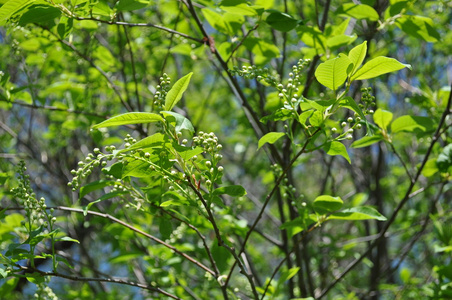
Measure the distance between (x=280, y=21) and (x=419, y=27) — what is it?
2.45 feet

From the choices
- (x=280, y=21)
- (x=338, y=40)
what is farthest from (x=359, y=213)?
(x=280, y=21)

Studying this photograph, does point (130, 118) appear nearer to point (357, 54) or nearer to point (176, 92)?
point (176, 92)

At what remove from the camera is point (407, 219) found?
3.79 meters

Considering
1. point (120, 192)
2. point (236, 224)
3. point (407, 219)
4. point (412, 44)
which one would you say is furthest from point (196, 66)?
point (120, 192)

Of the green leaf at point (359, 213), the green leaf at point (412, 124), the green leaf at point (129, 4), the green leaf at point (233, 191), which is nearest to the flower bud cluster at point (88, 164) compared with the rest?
the green leaf at point (233, 191)

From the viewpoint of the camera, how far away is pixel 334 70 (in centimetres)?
146

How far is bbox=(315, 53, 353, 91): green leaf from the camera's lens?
4.71 feet

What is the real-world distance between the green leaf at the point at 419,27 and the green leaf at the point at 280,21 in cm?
62

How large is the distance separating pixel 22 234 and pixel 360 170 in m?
3.31

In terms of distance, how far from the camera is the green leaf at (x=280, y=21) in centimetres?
214

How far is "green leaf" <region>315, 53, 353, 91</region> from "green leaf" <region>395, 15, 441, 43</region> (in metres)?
1.07

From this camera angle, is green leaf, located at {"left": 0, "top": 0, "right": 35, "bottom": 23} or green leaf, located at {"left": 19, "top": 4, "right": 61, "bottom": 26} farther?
green leaf, located at {"left": 19, "top": 4, "right": 61, "bottom": 26}

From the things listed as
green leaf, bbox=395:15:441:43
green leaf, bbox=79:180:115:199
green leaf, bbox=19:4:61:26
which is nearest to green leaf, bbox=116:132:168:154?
green leaf, bbox=79:180:115:199

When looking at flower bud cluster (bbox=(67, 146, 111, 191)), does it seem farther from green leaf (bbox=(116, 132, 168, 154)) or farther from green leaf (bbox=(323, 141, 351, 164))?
green leaf (bbox=(323, 141, 351, 164))
